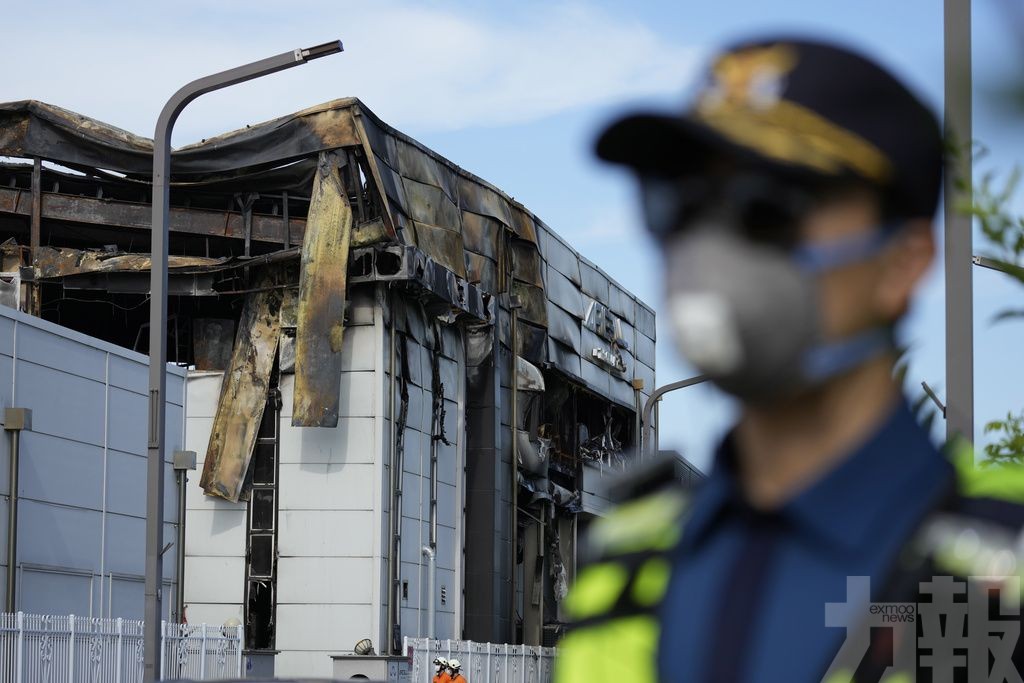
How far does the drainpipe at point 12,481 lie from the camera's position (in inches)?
1180

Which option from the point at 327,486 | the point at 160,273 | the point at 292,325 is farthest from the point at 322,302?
the point at 160,273

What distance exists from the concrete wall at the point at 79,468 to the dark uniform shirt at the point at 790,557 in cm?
3024

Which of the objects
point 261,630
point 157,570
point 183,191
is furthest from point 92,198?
point 157,570

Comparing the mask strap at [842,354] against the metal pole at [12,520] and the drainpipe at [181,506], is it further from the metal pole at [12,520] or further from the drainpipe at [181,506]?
the drainpipe at [181,506]

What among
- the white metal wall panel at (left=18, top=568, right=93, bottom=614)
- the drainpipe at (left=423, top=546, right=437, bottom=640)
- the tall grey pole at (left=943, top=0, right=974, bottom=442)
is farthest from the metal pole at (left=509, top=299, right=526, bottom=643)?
the tall grey pole at (left=943, top=0, right=974, bottom=442)

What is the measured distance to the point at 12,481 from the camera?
30.6 metres

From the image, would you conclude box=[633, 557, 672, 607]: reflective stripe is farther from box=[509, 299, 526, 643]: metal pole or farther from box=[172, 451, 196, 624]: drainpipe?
box=[509, 299, 526, 643]: metal pole

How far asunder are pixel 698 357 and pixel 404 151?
A: 45718mm

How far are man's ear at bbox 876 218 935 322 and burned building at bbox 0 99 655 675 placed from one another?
41.4 meters

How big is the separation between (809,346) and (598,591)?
0.41m

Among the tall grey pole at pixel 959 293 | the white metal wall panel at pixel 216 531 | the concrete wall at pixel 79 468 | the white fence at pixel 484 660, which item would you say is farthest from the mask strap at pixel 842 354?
the white metal wall panel at pixel 216 531

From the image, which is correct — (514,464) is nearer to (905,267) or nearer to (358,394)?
(358,394)

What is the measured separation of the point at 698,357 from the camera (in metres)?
1.53

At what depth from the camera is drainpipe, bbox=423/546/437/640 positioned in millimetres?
46938
